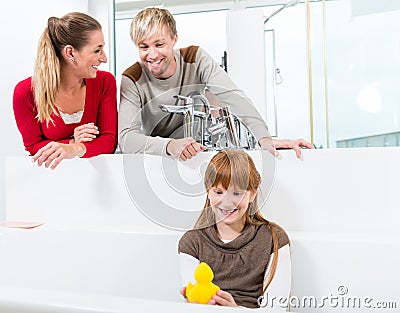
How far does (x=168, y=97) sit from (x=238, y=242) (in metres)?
0.52

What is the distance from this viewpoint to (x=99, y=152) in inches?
52.0

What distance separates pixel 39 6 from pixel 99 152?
51.3 inches

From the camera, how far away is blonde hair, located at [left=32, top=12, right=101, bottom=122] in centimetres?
131

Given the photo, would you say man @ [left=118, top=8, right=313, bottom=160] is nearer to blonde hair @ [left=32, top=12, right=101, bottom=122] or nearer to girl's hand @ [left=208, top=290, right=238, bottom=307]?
blonde hair @ [left=32, top=12, right=101, bottom=122]

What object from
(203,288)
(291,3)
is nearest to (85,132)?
(203,288)

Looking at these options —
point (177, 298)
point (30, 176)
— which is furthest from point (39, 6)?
→ point (177, 298)

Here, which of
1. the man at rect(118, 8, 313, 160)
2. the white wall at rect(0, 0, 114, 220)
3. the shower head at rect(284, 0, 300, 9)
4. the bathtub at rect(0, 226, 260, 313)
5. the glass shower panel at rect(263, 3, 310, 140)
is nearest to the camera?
the bathtub at rect(0, 226, 260, 313)

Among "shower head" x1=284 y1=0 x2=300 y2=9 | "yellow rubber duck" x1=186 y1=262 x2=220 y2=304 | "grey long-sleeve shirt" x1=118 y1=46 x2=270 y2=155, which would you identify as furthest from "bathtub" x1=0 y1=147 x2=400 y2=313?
"shower head" x1=284 y1=0 x2=300 y2=9

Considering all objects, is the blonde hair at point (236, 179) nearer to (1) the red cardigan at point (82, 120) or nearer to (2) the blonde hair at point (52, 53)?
(1) the red cardigan at point (82, 120)

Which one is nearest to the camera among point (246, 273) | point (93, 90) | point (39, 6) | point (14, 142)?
point (246, 273)

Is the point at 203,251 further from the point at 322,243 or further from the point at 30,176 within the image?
the point at 30,176

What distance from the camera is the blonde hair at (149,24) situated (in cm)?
131

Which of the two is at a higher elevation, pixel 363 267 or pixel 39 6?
pixel 39 6

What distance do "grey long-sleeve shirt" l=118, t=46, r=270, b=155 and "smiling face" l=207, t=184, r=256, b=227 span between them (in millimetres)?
290
